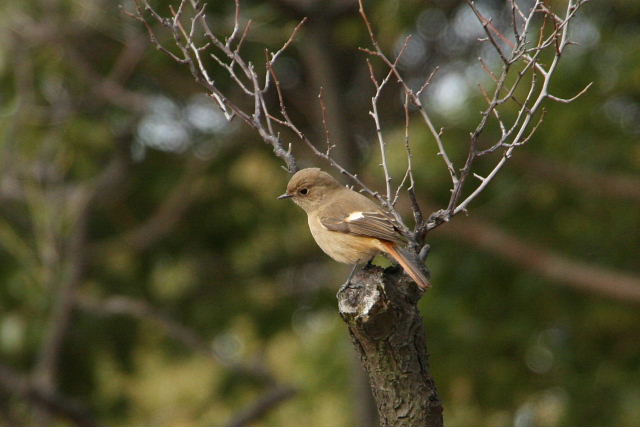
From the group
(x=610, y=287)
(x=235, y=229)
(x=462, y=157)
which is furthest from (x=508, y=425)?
(x=235, y=229)

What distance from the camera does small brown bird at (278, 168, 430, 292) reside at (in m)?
4.90

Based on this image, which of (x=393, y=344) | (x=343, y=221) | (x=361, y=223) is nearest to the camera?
(x=393, y=344)

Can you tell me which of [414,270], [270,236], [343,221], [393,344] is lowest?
[393,344]

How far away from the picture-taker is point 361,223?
203 inches

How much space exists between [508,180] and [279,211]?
108 inches

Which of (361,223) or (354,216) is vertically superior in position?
(354,216)

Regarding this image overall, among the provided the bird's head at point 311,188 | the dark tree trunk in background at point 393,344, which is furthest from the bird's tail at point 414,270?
the bird's head at point 311,188

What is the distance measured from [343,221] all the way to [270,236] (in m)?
5.43

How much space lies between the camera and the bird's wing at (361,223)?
4773 millimetres

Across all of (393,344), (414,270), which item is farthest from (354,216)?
(393,344)

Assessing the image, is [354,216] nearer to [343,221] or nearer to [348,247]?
[343,221]

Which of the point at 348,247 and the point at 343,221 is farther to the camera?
the point at 343,221

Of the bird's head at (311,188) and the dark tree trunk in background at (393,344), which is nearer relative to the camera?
A: the dark tree trunk in background at (393,344)

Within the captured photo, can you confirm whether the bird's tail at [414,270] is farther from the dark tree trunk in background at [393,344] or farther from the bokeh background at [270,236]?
the bokeh background at [270,236]
